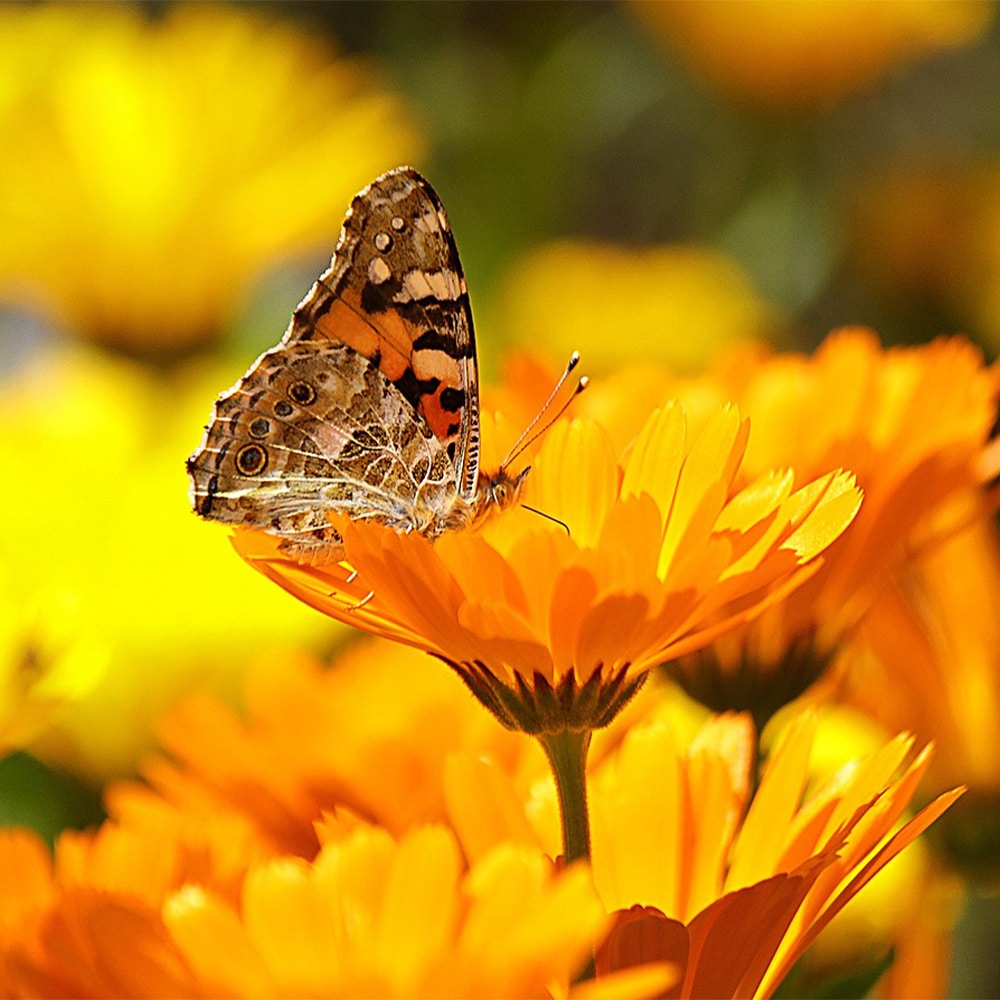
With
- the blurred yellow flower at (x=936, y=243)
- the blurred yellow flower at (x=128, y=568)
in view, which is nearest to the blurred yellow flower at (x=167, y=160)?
the blurred yellow flower at (x=128, y=568)

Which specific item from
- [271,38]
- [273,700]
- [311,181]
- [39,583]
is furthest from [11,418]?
[273,700]

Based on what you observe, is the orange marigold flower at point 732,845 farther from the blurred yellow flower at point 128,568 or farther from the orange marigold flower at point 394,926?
the blurred yellow flower at point 128,568

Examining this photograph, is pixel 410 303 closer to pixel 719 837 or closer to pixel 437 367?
pixel 437 367

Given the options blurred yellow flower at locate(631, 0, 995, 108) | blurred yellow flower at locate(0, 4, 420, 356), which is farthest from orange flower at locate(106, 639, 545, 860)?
blurred yellow flower at locate(631, 0, 995, 108)

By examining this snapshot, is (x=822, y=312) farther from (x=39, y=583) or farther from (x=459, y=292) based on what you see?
(x=459, y=292)

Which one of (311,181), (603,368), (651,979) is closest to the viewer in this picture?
(651,979)

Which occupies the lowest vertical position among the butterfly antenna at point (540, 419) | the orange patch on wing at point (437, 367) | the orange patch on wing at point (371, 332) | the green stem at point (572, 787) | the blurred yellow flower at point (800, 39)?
the green stem at point (572, 787)
